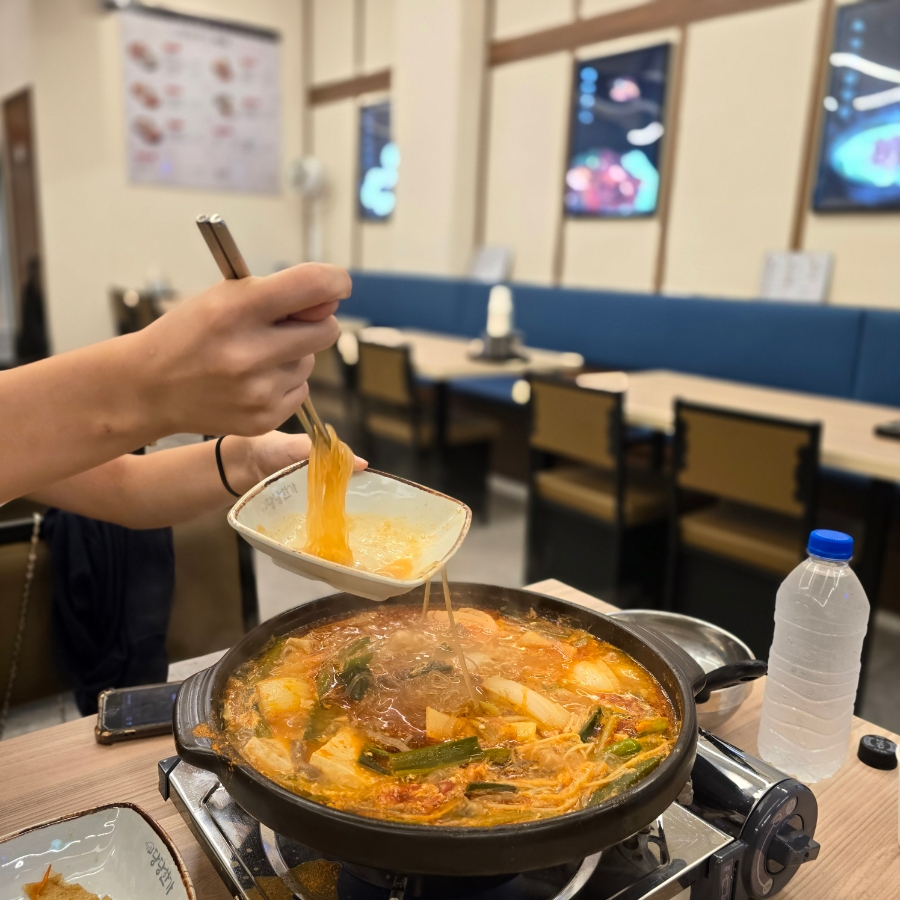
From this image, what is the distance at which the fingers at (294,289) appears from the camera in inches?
26.5

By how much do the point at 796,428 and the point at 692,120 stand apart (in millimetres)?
2949

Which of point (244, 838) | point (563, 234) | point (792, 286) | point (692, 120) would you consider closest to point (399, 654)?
point (244, 838)

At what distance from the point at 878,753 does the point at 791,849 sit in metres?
0.35

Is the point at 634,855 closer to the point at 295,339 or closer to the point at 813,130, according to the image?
the point at 295,339

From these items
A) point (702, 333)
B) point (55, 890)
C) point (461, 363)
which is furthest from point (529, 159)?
point (55, 890)

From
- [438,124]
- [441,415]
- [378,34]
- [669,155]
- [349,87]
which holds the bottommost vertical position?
[441,415]

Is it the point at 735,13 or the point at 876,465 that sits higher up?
the point at 735,13

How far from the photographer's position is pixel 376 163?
7.26m

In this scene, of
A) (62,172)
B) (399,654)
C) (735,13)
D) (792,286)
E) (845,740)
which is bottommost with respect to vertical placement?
(845,740)

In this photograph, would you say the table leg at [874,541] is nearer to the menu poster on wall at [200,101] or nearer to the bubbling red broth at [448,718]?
the bubbling red broth at [448,718]

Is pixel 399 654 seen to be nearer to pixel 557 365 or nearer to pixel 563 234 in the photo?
pixel 557 365

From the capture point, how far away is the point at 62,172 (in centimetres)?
708

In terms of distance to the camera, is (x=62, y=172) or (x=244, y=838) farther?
(x=62, y=172)

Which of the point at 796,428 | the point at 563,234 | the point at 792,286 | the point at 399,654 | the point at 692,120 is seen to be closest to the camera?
the point at 399,654
